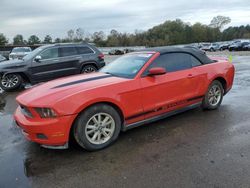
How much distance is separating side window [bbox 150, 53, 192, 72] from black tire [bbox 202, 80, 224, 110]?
843mm

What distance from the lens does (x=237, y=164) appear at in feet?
10.6

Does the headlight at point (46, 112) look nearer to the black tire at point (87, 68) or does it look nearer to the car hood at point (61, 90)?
the car hood at point (61, 90)

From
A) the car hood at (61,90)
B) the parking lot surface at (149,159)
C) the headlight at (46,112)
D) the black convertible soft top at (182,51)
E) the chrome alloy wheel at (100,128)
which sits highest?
the black convertible soft top at (182,51)

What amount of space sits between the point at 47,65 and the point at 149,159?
23.7 feet

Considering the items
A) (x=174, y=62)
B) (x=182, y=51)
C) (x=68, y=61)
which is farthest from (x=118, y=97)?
(x=68, y=61)

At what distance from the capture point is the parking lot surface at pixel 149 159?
2.99 m

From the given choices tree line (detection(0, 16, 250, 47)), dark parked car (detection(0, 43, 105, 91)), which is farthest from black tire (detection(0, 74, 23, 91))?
tree line (detection(0, 16, 250, 47))

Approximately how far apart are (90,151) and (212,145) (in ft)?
6.41

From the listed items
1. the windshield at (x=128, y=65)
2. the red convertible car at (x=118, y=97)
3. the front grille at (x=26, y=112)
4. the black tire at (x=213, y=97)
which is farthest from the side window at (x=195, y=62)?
the front grille at (x=26, y=112)

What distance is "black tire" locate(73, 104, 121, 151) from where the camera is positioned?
3588 millimetres

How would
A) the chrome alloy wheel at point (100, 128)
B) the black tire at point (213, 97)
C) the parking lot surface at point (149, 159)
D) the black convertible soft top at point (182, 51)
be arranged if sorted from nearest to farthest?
the parking lot surface at point (149, 159) < the chrome alloy wheel at point (100, 128) < the black convertible soft top at point (182, 51) < the black tire at point (213, 97)

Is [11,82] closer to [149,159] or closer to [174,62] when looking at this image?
[174,62]

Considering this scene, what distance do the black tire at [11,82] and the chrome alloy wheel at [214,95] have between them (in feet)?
23.6

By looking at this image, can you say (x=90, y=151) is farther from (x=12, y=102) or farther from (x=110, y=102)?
(x=12, y=102)
